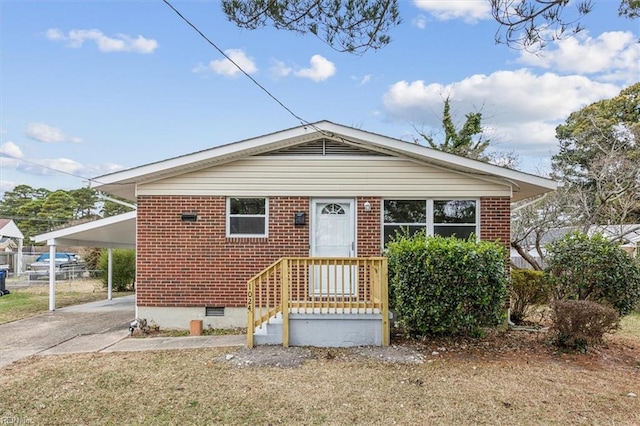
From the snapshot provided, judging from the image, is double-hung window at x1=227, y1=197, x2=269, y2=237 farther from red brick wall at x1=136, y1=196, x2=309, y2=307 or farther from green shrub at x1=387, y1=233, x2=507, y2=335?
green shrub at x1=387, y1=233, x2=507, y2=335

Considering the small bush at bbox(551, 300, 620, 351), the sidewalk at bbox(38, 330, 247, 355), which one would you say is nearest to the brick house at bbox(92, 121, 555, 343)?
the sidewalk at bbox(38, 330, 247, 355)

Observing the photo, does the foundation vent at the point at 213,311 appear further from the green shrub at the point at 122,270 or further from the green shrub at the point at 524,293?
the green shrub at the point at 122,270

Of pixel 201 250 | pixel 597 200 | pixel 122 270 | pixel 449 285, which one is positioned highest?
pixel 597 200

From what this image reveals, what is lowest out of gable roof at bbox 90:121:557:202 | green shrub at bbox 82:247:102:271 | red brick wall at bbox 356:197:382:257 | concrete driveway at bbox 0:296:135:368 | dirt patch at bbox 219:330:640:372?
concrete driveway at bbox 0:296:135:368

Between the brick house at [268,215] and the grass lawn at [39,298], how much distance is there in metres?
4.72

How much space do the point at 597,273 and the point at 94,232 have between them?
1130 cm

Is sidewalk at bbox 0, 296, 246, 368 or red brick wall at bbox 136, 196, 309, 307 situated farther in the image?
red brick wall at bbox 136, 196, 309, 307

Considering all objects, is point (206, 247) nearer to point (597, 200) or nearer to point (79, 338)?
point (79, 338)

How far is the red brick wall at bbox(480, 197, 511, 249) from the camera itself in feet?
26.3

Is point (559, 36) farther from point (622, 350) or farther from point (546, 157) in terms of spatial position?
point (546, 157)

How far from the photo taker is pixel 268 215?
813cm

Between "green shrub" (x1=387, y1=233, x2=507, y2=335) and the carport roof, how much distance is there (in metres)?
6.78

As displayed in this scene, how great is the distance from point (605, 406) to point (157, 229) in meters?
7.29

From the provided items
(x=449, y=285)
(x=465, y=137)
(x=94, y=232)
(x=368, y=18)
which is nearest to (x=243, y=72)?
(x=368, y=18)
